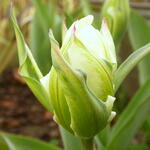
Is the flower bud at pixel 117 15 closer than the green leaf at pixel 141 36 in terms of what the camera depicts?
Yes

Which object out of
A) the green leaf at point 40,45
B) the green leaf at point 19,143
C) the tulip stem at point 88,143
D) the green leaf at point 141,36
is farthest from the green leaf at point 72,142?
the green leaf at point 40,45

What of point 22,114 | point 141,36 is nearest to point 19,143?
point 141,36

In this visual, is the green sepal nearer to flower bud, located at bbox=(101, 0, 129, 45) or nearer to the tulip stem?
the tulip stem

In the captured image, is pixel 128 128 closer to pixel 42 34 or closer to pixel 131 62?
pixel 131 62

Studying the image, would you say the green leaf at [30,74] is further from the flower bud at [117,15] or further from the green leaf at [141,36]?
the green leaf at [141,36]

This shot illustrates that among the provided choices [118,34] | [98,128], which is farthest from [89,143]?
[118,34]

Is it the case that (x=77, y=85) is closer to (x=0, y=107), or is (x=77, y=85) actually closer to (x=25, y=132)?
(x=25, y=132)
